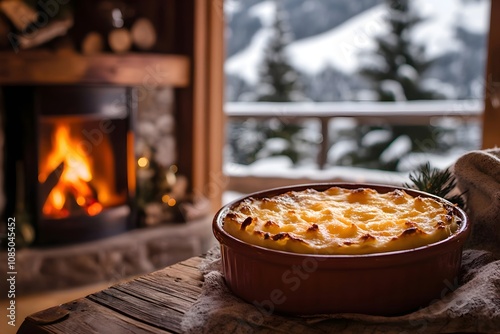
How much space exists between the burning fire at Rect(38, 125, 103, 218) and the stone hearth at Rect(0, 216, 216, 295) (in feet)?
0.63

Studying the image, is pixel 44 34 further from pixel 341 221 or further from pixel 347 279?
pixel 347 279

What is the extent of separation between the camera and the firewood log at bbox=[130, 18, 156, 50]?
2900mm

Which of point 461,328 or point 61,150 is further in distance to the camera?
point 61,150

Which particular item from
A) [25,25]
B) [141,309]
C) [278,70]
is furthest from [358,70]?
[141,309]

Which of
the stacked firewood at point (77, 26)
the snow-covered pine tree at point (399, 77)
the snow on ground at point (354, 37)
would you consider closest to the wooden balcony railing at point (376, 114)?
the snow-covered pine tree at point (399, 77)

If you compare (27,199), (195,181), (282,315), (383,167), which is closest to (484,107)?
(195,181)

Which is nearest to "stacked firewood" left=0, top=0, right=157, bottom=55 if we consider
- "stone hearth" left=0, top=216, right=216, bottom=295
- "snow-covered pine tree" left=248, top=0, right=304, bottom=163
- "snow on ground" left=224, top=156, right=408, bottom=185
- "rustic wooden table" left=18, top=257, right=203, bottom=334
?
"stone hearth" left=0, top=216, right=216, bottom=295

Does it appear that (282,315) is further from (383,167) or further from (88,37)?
(383,167)

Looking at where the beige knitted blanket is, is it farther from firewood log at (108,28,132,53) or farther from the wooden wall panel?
the wooden wall panel

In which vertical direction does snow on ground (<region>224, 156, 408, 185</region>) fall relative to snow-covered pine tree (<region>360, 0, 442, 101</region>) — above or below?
below

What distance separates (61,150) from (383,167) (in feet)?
11.3

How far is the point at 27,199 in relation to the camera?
8.18ft

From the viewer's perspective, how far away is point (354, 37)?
5309 millimetres

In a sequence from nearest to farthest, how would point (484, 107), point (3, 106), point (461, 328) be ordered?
1. point (461, 328)
2. point (484, 107)
3. point (3, 106)
